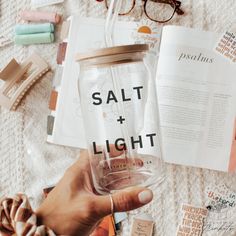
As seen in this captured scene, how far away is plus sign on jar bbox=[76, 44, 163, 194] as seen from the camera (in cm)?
81

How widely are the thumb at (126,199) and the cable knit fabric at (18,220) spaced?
106 millimetres

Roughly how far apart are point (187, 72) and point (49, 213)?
0.37 metres

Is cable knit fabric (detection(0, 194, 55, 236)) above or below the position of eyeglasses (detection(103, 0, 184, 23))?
below

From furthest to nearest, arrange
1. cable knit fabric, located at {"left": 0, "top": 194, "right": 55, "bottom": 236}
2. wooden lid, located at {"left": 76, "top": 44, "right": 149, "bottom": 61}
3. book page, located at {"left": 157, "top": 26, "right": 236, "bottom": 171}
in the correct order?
book page, located at {"left": 157, "top": 26, "right": 236, "bottom": 171}, cable knit fabric, located at {"left": 0, "top": 194, "right": 55, "bottom": 236}, wooden lid, located at {"left": 76, "top": 44, "right": 149, "bottom": 61}

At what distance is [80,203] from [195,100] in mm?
299

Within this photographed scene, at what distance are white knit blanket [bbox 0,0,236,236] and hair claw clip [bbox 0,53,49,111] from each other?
2cm

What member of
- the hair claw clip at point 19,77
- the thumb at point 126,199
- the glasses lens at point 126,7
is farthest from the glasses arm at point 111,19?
the thumb at point 126,199

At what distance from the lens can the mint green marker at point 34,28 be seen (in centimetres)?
100

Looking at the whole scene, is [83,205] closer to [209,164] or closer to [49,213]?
[49,213]

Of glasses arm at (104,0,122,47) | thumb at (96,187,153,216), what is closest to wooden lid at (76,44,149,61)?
glasses arm at (104,0,122,47)

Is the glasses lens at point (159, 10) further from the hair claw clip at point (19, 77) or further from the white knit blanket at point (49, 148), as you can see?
the hair claw clip at point (19, 77)

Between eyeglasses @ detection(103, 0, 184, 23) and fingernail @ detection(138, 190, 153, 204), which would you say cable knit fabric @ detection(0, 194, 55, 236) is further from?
eyeglasses @ detection(103, 0, 184, 23)

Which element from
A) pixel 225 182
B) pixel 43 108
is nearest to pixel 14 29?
pixel 43 108

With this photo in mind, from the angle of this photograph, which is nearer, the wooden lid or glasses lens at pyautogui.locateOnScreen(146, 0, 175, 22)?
the wooden lid
